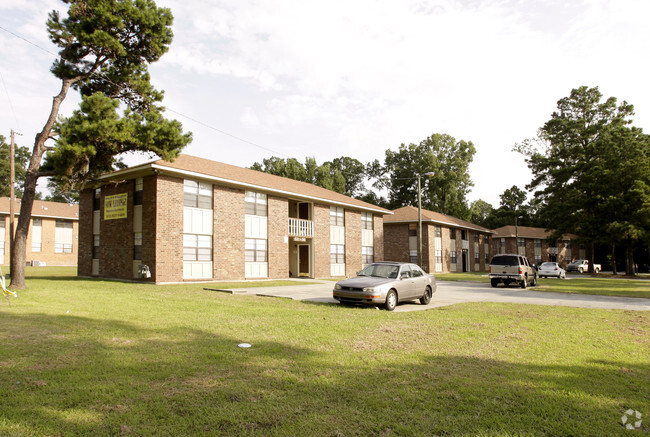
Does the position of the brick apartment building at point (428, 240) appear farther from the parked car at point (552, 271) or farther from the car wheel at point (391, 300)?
the car wheel at point (391, 300)

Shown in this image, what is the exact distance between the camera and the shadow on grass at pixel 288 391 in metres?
3.93

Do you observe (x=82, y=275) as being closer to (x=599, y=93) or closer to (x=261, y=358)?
(x=261, y=358)

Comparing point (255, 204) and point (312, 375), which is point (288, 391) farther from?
point (255, 204)

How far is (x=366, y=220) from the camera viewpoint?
37.4 m

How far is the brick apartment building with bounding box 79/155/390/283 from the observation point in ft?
69.7

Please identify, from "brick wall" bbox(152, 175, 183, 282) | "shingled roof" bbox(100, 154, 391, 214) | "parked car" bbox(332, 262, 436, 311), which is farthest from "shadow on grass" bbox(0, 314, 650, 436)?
"shingled roof" bbox(100, 154, 391, 214)

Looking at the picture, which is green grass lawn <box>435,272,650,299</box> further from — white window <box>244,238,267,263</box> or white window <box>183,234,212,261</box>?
white window <box>183,234,212,261</box>

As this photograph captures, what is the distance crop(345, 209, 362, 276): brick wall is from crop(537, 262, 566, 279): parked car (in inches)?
649

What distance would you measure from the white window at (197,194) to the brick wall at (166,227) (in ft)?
1.32

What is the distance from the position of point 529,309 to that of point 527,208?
78176 millimetres

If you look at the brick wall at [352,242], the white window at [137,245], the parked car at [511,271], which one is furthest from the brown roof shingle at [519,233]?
the white window at [137,245]

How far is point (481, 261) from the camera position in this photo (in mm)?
57312

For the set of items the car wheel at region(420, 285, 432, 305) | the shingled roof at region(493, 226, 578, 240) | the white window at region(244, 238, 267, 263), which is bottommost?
the car wheel at region(420, 285, 432, 305)

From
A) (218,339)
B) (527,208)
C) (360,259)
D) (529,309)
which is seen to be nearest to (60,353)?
(218,339)
